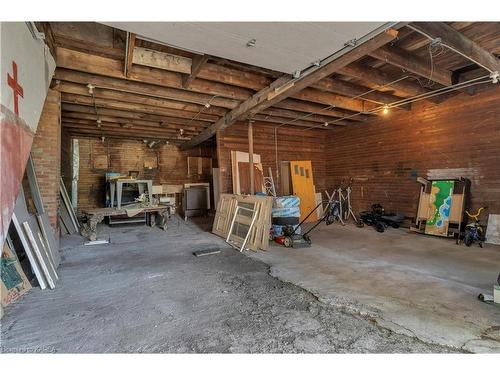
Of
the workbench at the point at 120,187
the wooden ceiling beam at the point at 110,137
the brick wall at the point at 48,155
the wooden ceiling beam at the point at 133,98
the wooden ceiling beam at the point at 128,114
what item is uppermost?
the wooden ceiling beam at the point at 133,98

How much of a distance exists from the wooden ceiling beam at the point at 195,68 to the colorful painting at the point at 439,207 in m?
5.64

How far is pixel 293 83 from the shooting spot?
165 inches

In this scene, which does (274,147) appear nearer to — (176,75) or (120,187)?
(176,75)

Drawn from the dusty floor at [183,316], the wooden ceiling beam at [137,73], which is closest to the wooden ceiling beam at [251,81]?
the wooden ceiling beam at [137,73]

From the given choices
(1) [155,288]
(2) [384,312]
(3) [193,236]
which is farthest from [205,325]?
(3) [193,236]

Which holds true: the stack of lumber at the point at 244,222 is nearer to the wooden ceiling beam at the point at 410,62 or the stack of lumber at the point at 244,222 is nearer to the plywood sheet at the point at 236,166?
the plywood sheet at the point at 236,166

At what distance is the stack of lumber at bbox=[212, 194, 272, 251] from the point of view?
189 inches

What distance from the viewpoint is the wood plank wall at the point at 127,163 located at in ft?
29.0

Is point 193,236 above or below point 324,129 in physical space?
below

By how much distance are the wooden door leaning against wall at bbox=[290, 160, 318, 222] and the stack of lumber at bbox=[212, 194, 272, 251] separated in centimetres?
254

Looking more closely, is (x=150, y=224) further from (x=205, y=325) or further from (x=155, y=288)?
(x=205, y=325)

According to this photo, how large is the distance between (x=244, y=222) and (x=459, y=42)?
4275 millimetres

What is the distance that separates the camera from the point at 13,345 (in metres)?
1.92

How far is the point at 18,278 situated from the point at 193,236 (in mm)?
3409
